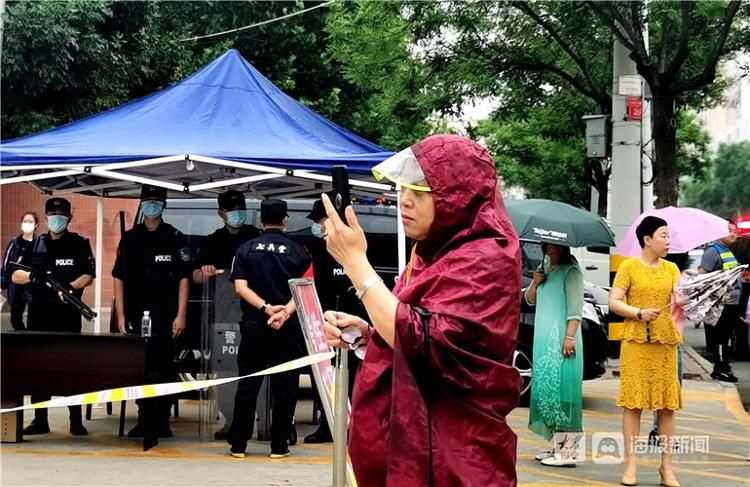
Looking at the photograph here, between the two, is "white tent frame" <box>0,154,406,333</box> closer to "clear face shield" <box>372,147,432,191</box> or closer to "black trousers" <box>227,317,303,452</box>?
→ "black trousers" <box>227,317,303,452</box>

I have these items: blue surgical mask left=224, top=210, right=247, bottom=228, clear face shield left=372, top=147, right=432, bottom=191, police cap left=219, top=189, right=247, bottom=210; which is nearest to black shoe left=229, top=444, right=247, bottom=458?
blue surgical mask left=224, top=210, right=247, bottom=228

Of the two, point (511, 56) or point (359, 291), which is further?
point (511, 56)

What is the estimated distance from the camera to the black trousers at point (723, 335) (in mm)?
14203

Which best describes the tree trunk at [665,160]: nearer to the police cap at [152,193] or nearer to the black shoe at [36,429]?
the police cap at [152,193]

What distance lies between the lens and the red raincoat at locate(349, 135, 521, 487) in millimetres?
2961

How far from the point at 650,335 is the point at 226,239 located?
396cm

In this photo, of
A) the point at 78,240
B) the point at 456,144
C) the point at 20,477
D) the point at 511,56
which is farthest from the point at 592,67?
the point at 456,144

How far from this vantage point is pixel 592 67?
52.7 feet

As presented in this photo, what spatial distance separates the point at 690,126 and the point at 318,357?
86.7ft

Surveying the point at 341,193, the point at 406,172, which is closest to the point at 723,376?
the point at 341,193

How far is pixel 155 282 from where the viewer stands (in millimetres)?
9109

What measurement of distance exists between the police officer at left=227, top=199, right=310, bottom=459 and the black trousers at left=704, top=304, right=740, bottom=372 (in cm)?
770

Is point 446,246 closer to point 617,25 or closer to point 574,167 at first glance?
point 617,25

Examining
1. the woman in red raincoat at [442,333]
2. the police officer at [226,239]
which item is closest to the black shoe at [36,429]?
the police officer at [226,239]
